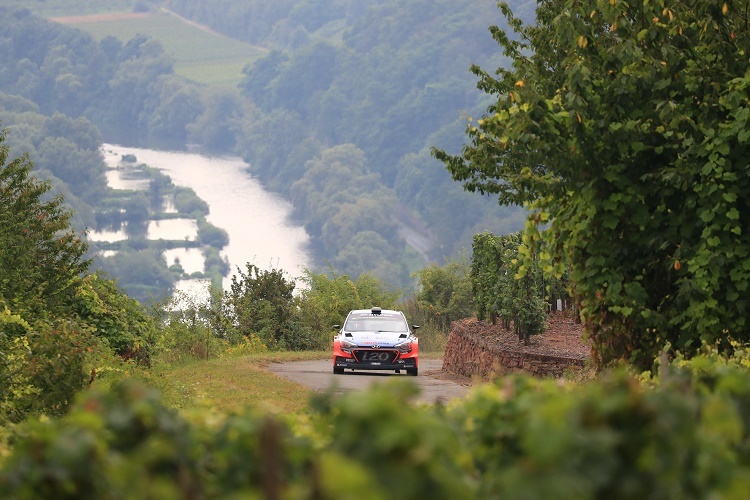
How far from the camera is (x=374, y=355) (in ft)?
77.6

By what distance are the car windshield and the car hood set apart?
0.38 meters

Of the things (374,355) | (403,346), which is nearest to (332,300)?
(374,355)

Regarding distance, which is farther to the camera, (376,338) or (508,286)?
(508,286)

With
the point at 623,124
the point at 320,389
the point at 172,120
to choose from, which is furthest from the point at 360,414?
the point at 172,120

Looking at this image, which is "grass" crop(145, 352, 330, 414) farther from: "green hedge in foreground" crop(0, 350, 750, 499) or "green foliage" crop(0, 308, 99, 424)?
"green hedge in foreground" crop(0, 350, 750, 499)

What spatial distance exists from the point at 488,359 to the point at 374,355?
2288 mm

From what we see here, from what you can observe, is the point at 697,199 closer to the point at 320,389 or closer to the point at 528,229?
the point at 528,229

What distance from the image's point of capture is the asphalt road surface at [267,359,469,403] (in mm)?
19938

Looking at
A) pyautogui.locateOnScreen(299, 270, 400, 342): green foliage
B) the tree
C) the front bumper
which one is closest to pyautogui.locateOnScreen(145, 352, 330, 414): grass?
the front bumper

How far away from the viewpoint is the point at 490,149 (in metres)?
22.7

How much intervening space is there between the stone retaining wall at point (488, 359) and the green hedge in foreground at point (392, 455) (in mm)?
14563

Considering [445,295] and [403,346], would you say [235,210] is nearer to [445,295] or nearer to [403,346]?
[445,295]

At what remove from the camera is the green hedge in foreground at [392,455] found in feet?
9.67

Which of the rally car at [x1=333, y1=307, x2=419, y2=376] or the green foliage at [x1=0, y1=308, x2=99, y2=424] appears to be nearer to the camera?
the green foliage at [x1=0, y1=308, x2=99, y2=424]
